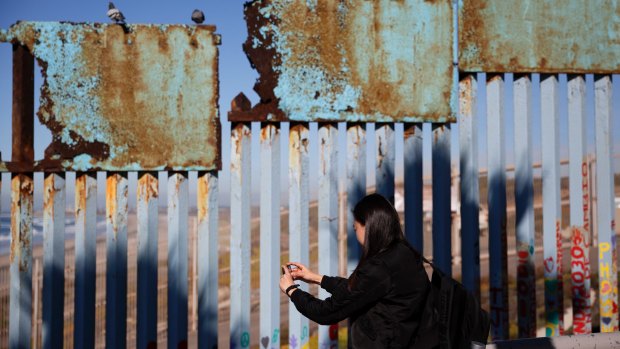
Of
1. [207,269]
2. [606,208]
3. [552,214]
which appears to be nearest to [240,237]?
[207,269]

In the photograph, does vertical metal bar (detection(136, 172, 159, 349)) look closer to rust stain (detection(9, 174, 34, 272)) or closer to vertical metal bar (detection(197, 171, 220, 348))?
vertical metal bar (detection(197, 171, 220, 348))

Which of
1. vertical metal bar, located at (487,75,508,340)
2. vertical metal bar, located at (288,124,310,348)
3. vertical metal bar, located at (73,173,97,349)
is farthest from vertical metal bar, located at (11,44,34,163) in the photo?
vertical metal bar, located at (487,75,508,340)

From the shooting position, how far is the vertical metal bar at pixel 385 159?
420cm

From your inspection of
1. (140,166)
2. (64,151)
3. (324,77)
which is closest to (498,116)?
(324,77)

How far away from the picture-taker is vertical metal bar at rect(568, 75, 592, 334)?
449cm

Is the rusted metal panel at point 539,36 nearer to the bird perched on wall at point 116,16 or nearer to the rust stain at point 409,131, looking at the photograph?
the rust stain at point 409,131

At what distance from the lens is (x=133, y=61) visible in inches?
156

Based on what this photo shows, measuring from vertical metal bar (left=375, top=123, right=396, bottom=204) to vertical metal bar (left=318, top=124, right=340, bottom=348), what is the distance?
313mm

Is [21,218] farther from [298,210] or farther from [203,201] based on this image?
[298,210]

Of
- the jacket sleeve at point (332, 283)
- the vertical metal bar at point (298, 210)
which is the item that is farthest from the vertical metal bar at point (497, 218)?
the jacket sleeve at point (332, 283)

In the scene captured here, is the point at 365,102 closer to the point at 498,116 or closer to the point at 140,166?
the point at 498,116

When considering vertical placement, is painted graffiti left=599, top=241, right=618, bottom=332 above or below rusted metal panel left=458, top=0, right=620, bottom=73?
below

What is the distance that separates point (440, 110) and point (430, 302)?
2010 mm

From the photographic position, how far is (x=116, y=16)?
3.94 metres
